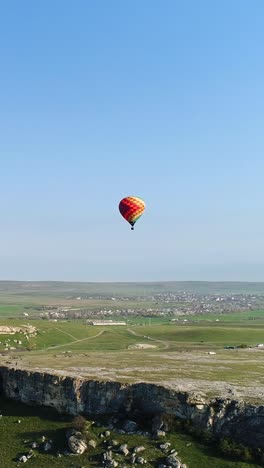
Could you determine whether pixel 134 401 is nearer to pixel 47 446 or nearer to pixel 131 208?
pixel 47 446

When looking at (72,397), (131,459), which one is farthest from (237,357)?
(131,459)

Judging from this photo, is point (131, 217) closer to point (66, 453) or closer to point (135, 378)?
point (135, 378)

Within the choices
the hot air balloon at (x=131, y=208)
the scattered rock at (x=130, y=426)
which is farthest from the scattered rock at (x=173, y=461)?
the hot air balloon at (x=131, y=208)

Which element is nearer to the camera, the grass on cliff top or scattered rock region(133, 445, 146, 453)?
the grass on cliff top

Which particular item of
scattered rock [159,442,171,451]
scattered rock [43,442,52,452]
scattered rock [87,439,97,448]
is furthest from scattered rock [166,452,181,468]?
scattered rock [43,442,52,452]

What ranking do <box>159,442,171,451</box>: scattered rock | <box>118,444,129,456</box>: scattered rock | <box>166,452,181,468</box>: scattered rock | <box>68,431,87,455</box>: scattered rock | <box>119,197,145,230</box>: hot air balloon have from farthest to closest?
<box>119,197,145,230</box>: hot air balloon → <box>68,431,87,455</box>: scattered rock → <box>159,442,171,451</box>: scattered rock → <box>118,444,129,456</box>: scattered rock → <box>166,452,181,468</box>: scattered rock

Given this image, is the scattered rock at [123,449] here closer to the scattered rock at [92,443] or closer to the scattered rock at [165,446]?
the scattered rock at [92,443]

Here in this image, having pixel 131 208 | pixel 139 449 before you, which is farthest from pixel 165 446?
pixel 131 208

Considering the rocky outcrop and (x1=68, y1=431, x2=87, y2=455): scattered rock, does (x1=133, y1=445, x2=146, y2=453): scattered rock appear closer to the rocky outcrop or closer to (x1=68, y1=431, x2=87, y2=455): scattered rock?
(x1=68, y1=431, x2=87, y2=455): scattered rock
